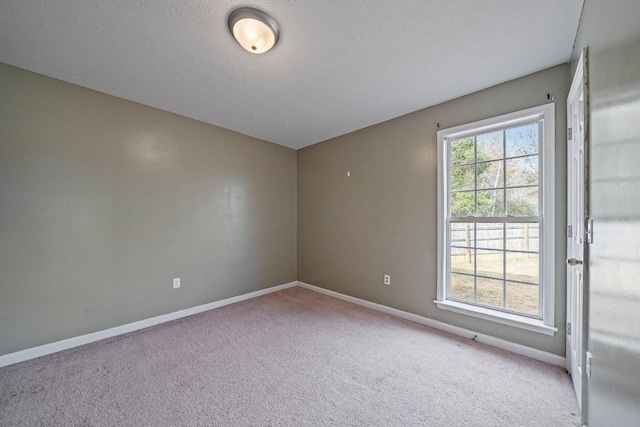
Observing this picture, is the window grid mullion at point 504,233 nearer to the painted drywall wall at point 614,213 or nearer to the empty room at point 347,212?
the empty room at point 347,212

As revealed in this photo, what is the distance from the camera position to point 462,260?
2621 millimetres

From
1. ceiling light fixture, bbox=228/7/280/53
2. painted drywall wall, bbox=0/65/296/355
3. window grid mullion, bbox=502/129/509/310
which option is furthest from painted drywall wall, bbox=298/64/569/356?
ceiling light fixture, bbox=228/7/280/53

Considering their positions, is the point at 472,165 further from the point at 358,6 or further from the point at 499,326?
the point at 358,6

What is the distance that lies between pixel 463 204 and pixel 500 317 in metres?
1.13

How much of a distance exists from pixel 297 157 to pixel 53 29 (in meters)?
3.10

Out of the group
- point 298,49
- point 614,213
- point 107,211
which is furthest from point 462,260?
point 107,211

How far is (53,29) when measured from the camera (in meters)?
1.68

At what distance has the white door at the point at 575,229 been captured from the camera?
1610mm

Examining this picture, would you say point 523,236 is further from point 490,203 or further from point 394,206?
point 394,206

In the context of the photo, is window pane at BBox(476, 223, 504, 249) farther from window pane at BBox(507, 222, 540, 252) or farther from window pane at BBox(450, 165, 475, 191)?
window pane at BBox(450, 165, 475, 191)

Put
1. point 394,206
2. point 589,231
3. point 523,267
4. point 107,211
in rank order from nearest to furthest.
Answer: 1. point 589,231
2. point 523,267
3. point 107,211
4. point 394,206

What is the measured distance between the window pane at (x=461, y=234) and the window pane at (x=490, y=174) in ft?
1.41

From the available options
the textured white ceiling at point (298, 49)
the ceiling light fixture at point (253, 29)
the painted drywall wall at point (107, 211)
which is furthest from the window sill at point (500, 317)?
the ceiling light fixture at point (253, 29)

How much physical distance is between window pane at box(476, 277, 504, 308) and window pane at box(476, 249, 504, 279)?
7cm
